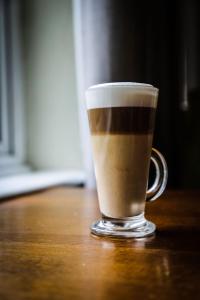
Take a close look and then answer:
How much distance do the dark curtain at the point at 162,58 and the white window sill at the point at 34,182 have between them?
319mm

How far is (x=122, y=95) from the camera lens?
48cm

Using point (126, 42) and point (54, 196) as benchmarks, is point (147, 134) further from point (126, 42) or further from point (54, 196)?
point (126, 42)

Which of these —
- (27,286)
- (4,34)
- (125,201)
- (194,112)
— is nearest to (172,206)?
(125,201)

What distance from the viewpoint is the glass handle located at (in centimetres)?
54

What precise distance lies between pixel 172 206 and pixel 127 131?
1.02 ft

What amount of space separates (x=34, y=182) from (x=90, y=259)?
680mm

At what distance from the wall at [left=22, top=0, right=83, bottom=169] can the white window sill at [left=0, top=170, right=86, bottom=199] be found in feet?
0.50

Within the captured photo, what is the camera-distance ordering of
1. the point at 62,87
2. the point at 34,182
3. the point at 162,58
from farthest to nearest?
the point at 62,87 → the point at 162,58 → the point at 34,182

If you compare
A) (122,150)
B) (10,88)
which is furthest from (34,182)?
(122,150)

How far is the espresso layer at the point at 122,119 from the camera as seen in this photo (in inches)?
19.0

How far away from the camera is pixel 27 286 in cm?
32

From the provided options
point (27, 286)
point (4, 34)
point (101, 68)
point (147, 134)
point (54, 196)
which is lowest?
point (54, 196)

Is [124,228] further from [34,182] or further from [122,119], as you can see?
[34,182]

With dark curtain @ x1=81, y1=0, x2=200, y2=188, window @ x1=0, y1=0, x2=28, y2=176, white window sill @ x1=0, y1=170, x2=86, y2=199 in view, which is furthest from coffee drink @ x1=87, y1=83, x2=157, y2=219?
window @ x1=0, y1=0, x2=28, y2=176
